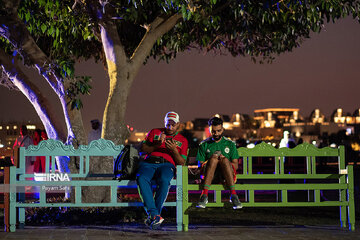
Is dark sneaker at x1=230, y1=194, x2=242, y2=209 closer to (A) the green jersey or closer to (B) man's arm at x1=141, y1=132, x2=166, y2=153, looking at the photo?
(A) the green jersey

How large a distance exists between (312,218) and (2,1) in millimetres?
6226

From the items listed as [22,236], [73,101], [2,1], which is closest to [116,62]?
[73,101]

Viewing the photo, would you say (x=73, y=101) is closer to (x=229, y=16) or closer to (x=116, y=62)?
(x=116, y=62)

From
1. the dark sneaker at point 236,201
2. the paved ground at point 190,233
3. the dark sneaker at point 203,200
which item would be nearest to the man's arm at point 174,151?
the dark sneaker at point 203,200

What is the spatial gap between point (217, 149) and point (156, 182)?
974 mm

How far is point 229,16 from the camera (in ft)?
41.2

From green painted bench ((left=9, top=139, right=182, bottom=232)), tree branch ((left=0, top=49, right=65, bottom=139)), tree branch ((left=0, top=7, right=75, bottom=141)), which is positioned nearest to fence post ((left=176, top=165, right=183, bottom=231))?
green painted bench ((left=9, top=139, right=182, bottom=232))

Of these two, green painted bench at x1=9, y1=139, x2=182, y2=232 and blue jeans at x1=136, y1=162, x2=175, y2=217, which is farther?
green painted bench at x1=9, y1=139, x2=182, y2=232

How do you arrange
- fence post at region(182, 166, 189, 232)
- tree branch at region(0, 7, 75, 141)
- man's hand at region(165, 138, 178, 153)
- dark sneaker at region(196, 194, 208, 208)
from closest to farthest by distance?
dark sneaker at region(196, 194, 208, 208) < fence post at region(182, 166, 189, 232) < man's hand at region(165, 138, 178, 153) < tree branch at region(0, 7, 75, 141)

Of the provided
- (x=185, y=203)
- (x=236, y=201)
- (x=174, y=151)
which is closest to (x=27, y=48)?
(x=174, y=151)

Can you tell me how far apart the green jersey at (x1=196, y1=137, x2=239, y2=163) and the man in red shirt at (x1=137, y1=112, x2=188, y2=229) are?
0.24 metres

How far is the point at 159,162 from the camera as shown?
8.61m

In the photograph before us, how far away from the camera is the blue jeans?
8148 millimetres

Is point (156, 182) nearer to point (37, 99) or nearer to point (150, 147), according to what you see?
point (150, 147)
